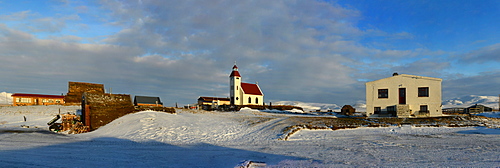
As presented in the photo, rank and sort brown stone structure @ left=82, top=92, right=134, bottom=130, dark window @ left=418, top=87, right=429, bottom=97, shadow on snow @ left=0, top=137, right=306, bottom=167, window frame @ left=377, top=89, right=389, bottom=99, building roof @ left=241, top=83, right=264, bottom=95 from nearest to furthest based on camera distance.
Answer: shadow on snow @ left=0, top=137, right=306, bottom=167, brown stone structure @ left=82, top=92, right=134, bottom=130, dark window @ left=418, top=87, right=429, bottom=97, window frame @ left=377, top=89, right=389, bottom=99, building roof @ left=241, top=83, right=264, bottom=95

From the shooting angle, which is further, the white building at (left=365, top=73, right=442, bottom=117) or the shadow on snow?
the white building at (left=365, top=73, right=442, bottom=117)

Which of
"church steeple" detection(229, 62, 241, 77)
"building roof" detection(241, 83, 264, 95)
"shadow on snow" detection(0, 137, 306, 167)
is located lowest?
"shadow on snow" detection(0, 137, 306, 167)

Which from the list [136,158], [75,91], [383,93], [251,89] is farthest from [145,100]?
[136,158]

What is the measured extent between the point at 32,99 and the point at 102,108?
46337 mm

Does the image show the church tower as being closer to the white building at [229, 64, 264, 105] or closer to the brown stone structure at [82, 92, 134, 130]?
the white building at [229, 64, 264, 105]

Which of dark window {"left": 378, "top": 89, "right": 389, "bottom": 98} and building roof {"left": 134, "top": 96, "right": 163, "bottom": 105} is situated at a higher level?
dark window {"left": 378, "top": 89, "right": 389, "bottom": 98}

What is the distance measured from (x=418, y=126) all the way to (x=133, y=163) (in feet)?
74.6

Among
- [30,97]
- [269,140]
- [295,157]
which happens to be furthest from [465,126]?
[30,97]

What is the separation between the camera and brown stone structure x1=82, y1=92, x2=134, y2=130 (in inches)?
869

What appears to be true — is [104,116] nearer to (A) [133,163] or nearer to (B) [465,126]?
(A) [133,163]

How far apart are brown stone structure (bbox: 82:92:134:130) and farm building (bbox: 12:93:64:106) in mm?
39517

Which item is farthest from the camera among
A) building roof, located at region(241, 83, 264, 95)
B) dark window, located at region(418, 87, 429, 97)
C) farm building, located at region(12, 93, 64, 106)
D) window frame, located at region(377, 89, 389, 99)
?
building roof, located at region(241, 83, 264, 95)

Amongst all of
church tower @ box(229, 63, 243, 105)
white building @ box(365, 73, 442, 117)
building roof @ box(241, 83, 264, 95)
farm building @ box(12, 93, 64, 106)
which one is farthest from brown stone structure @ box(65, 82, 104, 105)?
white building @ box(365, 73, 442, 117)

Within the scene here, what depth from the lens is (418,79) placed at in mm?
34344
